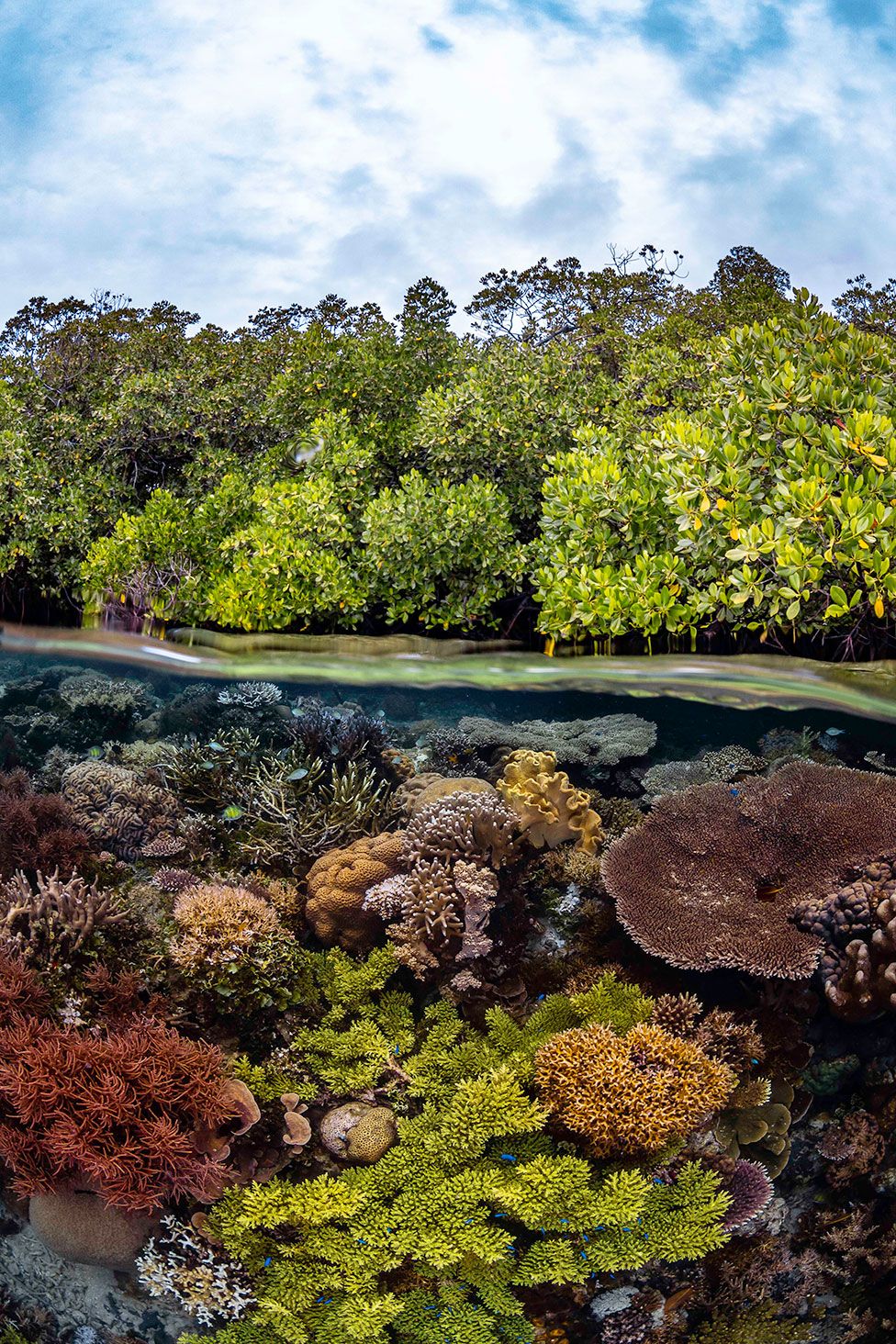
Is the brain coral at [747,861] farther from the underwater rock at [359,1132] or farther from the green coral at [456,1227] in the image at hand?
the underwater rock at [359,1132]

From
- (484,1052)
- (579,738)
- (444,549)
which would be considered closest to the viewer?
(484,1052)

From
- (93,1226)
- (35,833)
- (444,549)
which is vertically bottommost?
(93,1226)

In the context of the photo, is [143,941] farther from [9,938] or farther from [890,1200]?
[890,1200]

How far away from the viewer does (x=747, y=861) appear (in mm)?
5930

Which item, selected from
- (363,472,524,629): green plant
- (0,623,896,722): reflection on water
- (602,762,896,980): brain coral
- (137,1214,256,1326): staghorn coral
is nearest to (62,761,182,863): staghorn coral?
(0,623,896,722): reflection on water

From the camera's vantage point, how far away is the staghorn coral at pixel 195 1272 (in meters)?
5.88

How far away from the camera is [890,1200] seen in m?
6.07

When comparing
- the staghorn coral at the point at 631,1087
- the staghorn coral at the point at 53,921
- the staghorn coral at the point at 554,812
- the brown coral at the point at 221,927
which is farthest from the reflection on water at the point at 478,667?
the staghorn coral at the point at 631,1087

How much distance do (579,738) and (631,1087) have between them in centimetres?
195

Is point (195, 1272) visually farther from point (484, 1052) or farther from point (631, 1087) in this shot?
point (631, 1087)

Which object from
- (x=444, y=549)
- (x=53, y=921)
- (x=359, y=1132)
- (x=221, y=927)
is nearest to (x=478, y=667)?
(x=444, y=549)

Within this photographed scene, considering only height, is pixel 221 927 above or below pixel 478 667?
below

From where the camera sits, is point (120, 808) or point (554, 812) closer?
point (554, 812)

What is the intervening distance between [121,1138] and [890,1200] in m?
4.16
